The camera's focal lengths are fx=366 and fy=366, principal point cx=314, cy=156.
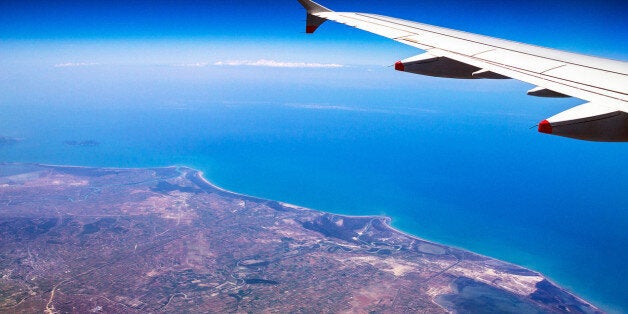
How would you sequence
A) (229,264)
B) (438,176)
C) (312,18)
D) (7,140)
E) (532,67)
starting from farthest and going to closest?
(7,140) → (438,176) → (229,264) → (312,18) → (532,67)

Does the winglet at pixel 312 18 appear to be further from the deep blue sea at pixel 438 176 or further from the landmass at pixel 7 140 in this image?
the landmass at pixel 7 140

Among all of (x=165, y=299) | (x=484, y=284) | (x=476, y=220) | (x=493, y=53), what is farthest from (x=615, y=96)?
(x=476, y=220)

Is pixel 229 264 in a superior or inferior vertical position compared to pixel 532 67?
inferior

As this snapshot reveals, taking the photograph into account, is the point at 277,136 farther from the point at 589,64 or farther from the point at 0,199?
the point at 589,64

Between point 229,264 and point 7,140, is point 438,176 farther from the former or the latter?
point 7,140

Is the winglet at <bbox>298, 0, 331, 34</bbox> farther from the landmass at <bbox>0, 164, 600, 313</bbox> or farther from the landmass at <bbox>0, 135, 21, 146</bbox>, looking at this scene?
the landmass at <bbox>0, 135, 21, 146</bbox>

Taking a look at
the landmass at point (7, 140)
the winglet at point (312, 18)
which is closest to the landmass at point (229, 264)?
the winglet at point (312, 18)

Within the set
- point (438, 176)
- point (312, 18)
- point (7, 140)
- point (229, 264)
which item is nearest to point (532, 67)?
point (312, 18)
